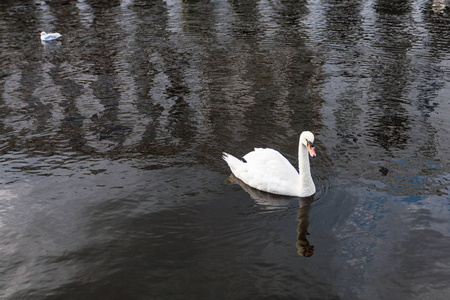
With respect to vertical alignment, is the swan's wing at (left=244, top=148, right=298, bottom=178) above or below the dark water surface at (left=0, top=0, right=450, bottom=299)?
above

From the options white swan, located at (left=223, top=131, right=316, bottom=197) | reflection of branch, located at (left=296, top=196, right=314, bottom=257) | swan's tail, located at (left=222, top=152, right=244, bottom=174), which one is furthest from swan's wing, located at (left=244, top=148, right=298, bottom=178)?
reflection of branch, located at (left=296, top=196, right=314, bottom=257)

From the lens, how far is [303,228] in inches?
389

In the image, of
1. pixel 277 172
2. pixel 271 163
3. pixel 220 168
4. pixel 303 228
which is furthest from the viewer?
pixel 220 168

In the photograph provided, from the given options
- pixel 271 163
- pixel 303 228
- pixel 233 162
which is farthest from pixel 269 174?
pixel 303 228

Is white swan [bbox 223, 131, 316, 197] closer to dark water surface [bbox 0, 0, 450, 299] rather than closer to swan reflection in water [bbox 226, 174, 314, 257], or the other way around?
swan reflection in water [bbox 226, 174, 314, 257]

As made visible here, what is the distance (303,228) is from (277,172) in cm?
165

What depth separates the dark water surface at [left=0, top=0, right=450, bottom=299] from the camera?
28.5 ft

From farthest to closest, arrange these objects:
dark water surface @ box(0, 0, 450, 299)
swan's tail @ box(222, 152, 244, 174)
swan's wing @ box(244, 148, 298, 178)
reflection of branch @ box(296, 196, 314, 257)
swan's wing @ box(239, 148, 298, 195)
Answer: swan's tail @ box(222, 152, 244, 174)
swan's wing @ box(244, 148, 298, 178)
swan's wing @ box(239, 148, 298, 195)
reflection of branch @ box(296, 196, 314, 257)
dark water surface @ box(0, 0, 450, 299)

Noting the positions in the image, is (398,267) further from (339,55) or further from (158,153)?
(339,55)

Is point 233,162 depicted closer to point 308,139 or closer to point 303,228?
point 308,139

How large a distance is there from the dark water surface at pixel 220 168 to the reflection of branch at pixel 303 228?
0.05 metres

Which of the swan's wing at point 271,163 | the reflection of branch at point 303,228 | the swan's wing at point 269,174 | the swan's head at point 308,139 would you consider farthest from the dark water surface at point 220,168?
the swan's head at point 308,139

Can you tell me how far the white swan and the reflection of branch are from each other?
0.19 meters

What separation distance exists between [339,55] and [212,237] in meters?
15.5
